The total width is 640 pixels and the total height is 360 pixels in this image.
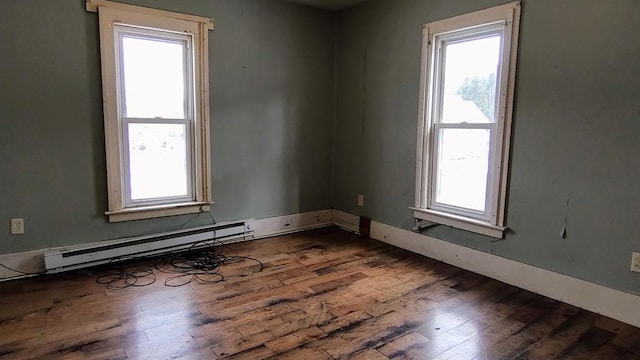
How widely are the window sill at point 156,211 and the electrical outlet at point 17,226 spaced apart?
584 millimetres

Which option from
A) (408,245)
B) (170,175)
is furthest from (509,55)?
(170,175)

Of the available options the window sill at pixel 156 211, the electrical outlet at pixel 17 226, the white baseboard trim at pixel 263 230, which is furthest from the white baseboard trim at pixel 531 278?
the electrical outlet at pixel 17 226

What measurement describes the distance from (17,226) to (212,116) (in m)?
1.79

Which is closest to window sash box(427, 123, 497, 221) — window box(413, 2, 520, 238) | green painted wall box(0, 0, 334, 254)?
window box(413, 2, 520, 238)

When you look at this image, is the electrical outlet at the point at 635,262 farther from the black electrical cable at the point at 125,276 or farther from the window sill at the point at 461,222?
the black electrical cable at the point at 125,276

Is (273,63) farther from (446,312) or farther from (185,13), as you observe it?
(446,312)

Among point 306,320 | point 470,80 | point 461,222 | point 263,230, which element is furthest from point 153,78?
point 461,222

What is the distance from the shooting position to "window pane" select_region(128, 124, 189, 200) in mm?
3514

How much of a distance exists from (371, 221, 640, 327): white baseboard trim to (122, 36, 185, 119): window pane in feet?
8.16

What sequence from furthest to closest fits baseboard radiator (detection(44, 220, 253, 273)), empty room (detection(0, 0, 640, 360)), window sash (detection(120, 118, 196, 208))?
window sash (detection(120, 118, 196, 208)) → baseboard radiator (detection(44, 220, 253, 273)) → empty room (detection(0, 0, 640, 360))

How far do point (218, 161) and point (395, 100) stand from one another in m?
1.86

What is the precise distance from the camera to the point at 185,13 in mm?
3607

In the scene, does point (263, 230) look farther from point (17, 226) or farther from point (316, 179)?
point (17, 226)

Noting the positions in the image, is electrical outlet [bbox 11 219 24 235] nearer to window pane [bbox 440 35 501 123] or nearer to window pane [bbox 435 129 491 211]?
window pane [bbox 435 129 491 211]
